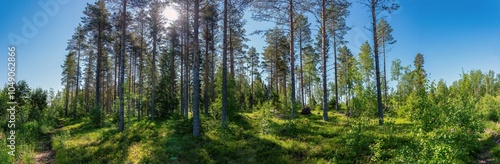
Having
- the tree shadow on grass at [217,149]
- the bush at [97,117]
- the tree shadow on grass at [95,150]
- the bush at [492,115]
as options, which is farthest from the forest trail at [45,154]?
the bush at [492,115]

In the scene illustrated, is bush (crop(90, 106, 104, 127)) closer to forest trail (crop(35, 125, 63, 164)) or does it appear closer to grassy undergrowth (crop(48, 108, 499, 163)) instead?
forest trail (crop(35, 125, 63, 164))

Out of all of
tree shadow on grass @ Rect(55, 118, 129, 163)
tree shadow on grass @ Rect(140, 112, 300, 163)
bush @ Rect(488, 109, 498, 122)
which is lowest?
tree shadow on grass @ Rect(55, 118, 129, 163)

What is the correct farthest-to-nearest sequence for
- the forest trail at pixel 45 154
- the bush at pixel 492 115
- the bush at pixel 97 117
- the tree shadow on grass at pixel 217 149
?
the bush at pixel 97 117 → the bush at pixel 492 115 → the forest trail at pixel 45 154 → the tree shadow on grass at pixel 217 149

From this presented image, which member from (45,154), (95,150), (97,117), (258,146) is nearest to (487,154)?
(258,146)

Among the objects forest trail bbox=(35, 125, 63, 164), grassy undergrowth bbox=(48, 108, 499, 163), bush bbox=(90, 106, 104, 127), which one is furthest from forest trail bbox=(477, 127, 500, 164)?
bush bbox=(90, 106, 104, 127)

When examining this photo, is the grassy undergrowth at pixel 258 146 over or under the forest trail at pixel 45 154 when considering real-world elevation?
over

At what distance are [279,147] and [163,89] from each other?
51.1 feet

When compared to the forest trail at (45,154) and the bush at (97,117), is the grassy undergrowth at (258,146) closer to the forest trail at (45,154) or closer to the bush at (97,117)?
the forest trail at (45,154)

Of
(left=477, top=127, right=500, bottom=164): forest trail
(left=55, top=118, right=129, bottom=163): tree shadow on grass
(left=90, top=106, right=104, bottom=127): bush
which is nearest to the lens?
(left=477, top=127, right=500, bottom=164): forest trail

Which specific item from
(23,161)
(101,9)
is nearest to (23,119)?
(101,9)

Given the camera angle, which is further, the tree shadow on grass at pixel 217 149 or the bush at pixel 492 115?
the bush at pixel 492 115

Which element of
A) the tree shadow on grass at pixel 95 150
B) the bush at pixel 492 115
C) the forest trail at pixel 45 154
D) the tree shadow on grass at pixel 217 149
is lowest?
the forest trail at pixel 45 154

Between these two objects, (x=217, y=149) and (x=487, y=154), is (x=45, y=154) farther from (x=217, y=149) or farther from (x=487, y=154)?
(x=487, y=154)

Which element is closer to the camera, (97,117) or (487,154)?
(487,154)
